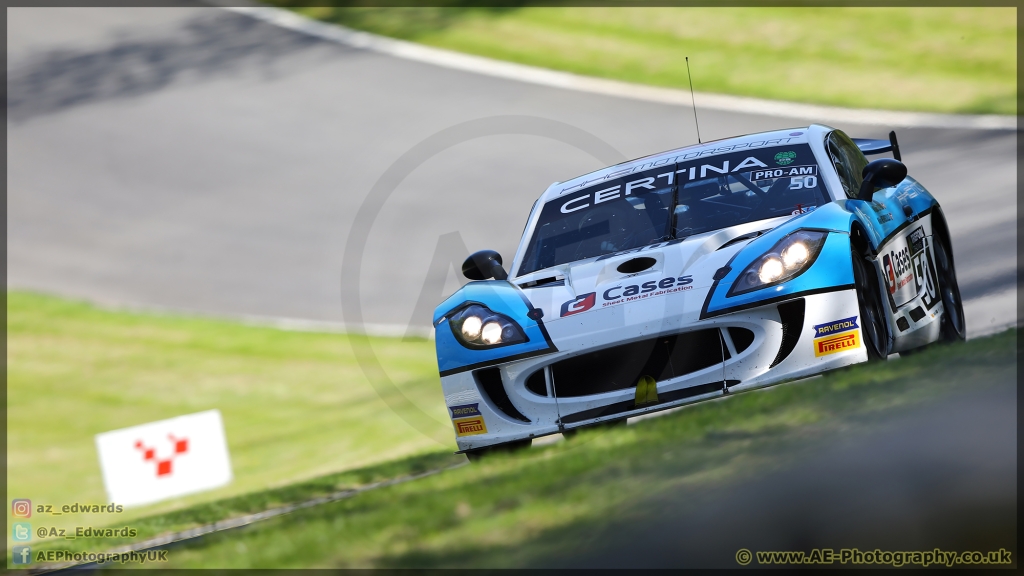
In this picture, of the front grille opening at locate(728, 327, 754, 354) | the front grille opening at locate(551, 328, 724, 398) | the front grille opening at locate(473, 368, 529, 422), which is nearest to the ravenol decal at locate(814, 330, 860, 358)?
the front grille opening at locate(728, 327, 754, 354)

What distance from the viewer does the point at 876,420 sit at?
4082mm

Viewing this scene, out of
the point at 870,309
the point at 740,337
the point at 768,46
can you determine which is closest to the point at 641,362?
the point at 740,337

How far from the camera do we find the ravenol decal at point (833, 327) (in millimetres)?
5262

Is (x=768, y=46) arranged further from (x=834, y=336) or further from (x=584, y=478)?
(x=584, y=478)

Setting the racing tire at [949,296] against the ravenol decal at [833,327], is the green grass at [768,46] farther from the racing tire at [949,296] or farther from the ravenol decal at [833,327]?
the ravenol decal at [833,327]

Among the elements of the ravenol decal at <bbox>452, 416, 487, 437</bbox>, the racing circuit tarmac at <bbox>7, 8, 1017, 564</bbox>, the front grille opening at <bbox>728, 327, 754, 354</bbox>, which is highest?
the racing circuit tarmac at <bbox>7, 8, 1017, 564</bbox>

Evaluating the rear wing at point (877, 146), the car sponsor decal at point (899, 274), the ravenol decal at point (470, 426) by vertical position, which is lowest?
the ravenol decal at point (470, 426)

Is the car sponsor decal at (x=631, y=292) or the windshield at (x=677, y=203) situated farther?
the windshield at (x=677, y=203)

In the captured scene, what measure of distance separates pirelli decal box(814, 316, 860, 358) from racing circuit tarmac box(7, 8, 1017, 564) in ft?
18.2

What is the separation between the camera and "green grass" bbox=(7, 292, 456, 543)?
1091 cm

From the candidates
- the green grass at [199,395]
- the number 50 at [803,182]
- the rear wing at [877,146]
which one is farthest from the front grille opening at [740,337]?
the green grass at [199,395]

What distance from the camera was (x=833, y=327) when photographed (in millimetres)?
5266

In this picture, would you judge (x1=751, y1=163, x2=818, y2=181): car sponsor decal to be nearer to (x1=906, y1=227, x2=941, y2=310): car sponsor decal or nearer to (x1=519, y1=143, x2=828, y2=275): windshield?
(x1=519, y1=143, x2=828, y2=275): windshield

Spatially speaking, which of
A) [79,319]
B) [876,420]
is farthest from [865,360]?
[79,319]
